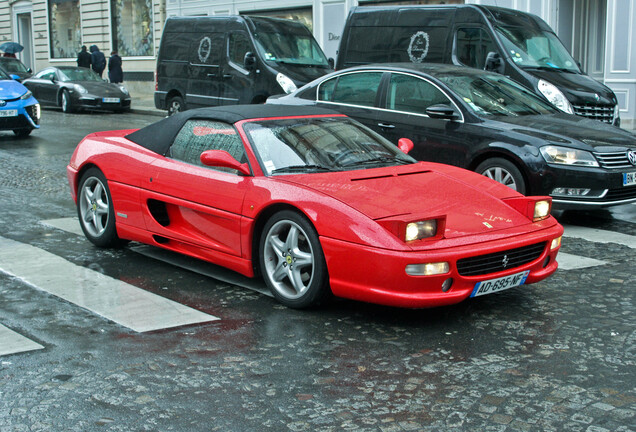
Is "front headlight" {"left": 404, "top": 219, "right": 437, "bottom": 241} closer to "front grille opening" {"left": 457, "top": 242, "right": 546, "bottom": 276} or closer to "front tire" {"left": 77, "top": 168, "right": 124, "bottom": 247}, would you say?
"front grille opening" {"left": 457, "top": 242, "right": 546, "bottom": 276}

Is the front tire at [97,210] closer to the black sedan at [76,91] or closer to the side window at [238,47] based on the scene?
the side window at [238,47]

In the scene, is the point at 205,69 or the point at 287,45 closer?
the point at 287,45

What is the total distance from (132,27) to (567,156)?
28811 mm

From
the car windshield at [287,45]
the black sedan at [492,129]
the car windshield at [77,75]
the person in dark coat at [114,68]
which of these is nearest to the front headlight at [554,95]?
the black sedan at [492,129]

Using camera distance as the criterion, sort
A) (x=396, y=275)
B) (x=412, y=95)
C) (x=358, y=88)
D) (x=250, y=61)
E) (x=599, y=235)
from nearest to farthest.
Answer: (x=396, y=275) < (x=599, y=235) < (x=412, y=95) < (x=358, y=88) < (x=250, y=61)

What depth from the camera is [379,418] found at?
150 inches

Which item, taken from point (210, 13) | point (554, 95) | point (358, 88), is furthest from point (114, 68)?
point (358, 88)

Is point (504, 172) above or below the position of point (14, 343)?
above

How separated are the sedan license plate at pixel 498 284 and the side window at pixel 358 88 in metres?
4.61

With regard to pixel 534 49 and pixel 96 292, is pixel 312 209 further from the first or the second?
pixel 534 49

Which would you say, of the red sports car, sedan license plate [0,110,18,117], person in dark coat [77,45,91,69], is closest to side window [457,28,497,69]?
the red sports car

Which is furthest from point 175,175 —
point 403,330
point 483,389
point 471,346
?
point 483,389

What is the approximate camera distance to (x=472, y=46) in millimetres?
13930

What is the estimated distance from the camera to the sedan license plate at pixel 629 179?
819 centimetres
